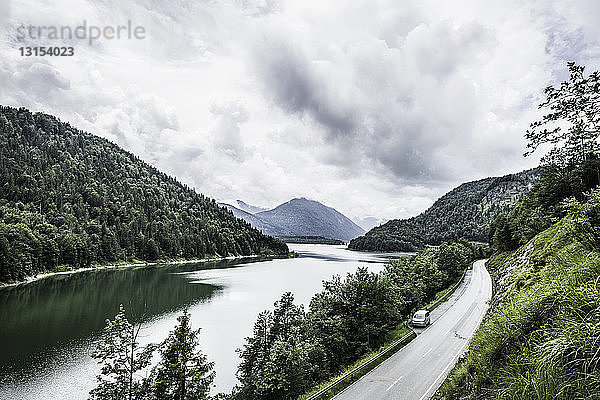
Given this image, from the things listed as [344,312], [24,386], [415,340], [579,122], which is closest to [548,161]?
[579,122]

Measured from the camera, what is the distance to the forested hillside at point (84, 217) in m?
82.2

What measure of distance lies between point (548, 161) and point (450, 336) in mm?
16296

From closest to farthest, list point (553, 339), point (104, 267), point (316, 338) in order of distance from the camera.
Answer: point (553, 339)
point (316, 338)
point (104, 267)

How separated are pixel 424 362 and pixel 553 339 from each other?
18.4 metres

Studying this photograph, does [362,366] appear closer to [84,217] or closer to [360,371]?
[360,371]

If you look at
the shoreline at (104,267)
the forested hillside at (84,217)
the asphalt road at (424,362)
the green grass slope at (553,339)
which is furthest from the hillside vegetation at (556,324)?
the forested hillside at (84,217)

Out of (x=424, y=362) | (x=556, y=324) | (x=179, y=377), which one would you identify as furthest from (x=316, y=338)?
(x=556, y=324)

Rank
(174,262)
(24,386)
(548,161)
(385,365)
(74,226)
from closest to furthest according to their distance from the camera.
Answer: (548,161)
(385,365)
(24,386)
(74,226)
(174,262)

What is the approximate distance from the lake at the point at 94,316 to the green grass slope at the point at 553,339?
815 inches

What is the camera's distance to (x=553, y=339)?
17.4 ft

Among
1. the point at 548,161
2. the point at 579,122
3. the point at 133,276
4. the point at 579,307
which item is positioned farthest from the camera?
the point at 133,276

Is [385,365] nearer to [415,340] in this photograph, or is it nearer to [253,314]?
[415,340]

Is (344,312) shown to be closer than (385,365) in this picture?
No

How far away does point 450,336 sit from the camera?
26719 millimetres
